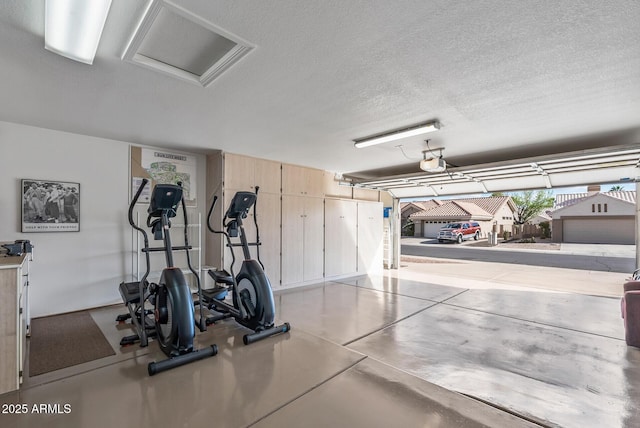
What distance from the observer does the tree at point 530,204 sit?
2473 cm

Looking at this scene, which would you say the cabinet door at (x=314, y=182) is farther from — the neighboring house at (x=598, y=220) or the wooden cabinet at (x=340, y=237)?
the neighboring house at (x=598, y=220)

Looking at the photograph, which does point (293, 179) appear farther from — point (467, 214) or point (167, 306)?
point (467, 214)

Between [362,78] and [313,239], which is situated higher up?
[362,78]

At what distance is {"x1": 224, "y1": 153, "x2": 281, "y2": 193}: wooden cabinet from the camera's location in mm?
5414

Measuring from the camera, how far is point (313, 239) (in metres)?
6.84

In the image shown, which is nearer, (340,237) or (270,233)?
(270,233)

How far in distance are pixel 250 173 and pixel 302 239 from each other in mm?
1865

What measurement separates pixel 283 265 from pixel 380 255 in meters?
3.62

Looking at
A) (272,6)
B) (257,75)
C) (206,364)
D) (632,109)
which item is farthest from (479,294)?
(272,6)

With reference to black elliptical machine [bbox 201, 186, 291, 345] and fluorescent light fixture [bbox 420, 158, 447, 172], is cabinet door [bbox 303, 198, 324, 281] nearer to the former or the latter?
black elliptical machine [bbox 201, 186, 291, 345]

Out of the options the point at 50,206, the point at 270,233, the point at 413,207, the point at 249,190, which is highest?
the point at 413,207

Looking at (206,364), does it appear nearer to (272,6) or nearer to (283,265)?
(272,6)

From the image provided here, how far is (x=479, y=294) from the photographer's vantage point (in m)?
5.99

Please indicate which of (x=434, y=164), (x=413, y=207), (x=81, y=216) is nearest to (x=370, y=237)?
(x=434, y=164)
